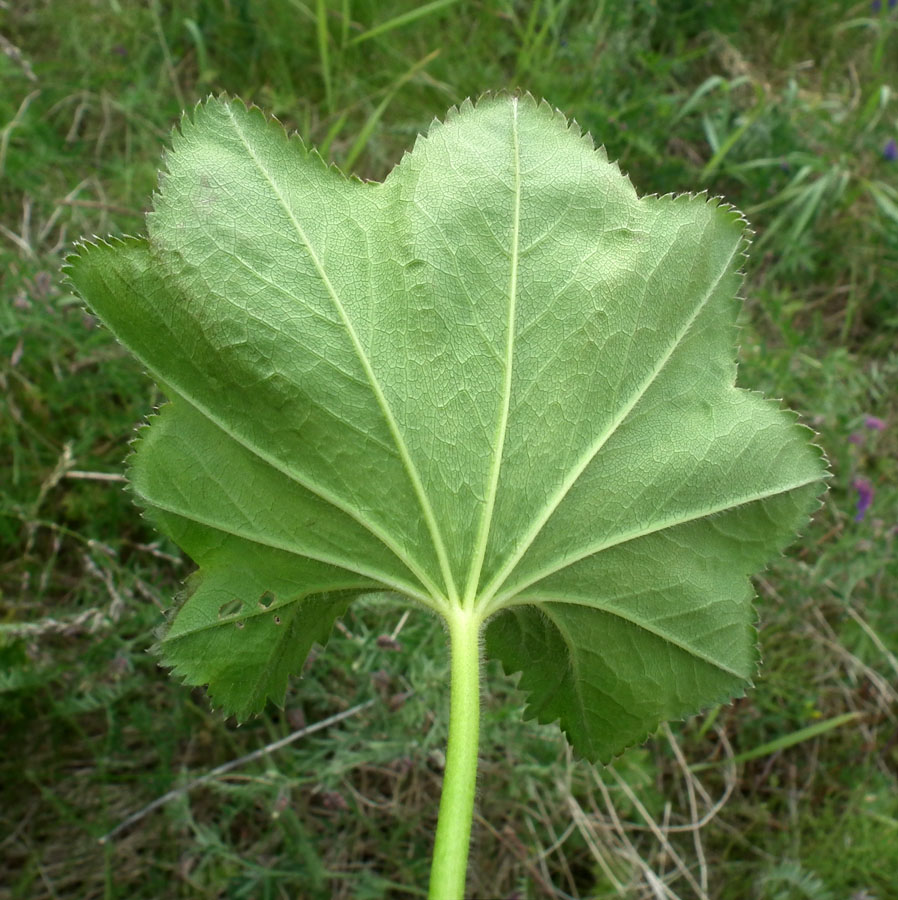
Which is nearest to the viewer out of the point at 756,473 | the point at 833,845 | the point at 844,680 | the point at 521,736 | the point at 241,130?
the point at 241,130

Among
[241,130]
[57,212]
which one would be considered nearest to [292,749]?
[241,130]

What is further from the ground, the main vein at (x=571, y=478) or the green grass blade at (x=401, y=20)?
the green grass blade at (x=401, y=20)

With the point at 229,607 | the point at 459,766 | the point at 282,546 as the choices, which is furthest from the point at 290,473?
the point at 459,766

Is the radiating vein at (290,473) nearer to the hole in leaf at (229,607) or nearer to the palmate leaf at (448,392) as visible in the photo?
the palmate leaf at (448,392)

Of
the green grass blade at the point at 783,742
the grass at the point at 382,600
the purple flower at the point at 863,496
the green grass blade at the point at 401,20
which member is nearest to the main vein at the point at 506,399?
the grass at the point at 382,600

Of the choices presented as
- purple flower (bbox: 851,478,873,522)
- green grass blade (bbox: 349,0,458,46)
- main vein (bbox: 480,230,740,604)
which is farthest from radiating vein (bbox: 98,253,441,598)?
green grass blade (bbox: 349,0,458,46)

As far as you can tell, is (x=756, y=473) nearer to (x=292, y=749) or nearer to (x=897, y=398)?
(x=292, y=749)

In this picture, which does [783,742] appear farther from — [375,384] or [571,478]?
[375,384]
